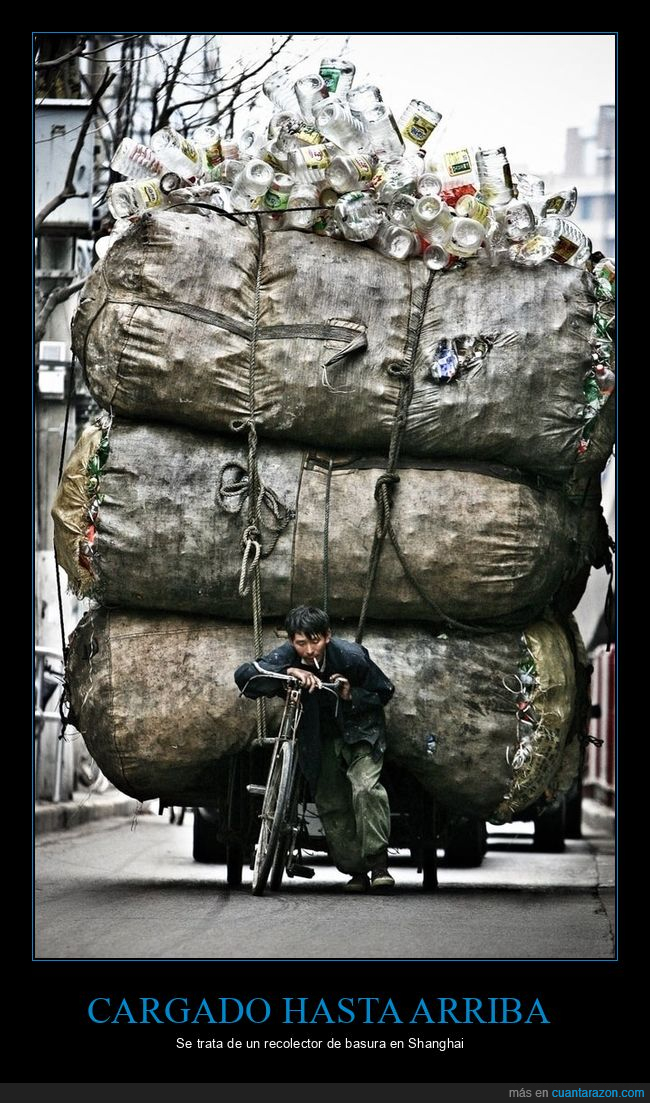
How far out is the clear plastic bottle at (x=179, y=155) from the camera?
6.11 m

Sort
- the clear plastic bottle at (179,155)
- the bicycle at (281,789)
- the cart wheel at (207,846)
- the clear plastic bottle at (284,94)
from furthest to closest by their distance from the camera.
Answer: the cart wheel at (207,846) < the clear plastic bottle at (179,155) < the clear plastic bottle at (284,94) < the bicycle at (281,789)

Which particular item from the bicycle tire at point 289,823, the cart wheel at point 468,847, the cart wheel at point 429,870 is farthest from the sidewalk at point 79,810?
the bicycle tire at point 289,823

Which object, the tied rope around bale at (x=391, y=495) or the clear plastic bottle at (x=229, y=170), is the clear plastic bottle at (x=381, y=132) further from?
the tied rope around bale at (x=391, y=495)

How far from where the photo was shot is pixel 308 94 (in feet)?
19.6

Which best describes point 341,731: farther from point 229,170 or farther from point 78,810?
point 78,810

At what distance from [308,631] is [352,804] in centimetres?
86

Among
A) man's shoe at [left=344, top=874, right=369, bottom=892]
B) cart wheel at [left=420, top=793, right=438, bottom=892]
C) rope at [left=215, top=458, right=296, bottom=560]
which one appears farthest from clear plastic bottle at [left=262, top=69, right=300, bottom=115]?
man's shoe at [left=344, top=874, right=369, bottom=892]

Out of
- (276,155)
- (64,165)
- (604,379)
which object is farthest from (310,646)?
(64,165)

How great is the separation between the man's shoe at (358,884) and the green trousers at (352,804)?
0.60 ft

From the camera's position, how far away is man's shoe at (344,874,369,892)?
20.2 feet

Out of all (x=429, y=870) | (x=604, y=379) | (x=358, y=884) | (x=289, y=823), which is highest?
(x=604, y=379)
